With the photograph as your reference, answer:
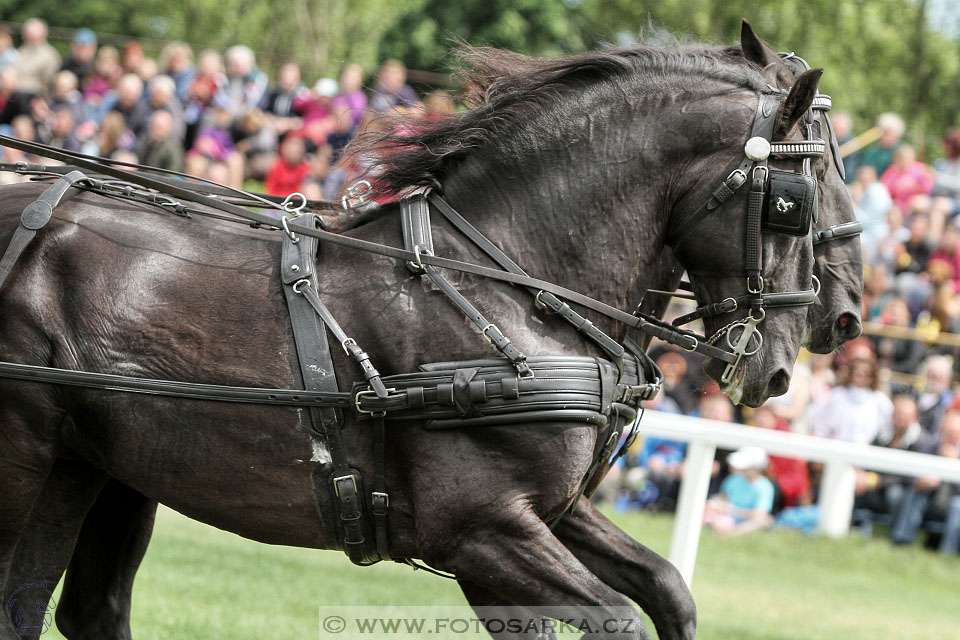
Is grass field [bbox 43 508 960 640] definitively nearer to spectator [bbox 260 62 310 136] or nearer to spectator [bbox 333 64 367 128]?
spectator [bbox 333 64 367 128]

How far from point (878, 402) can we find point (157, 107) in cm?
874

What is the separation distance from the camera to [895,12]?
26.6 meters

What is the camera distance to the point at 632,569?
383 cm

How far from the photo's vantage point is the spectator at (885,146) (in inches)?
529

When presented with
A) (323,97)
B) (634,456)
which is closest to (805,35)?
(323,97)

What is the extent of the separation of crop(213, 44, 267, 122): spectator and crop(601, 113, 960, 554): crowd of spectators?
240 inches

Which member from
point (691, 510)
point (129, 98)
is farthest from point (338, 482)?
point (129, 98)

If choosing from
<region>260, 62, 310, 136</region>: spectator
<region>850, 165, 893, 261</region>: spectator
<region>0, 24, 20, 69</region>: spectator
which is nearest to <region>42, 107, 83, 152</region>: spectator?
<region>0, 24, 20, 69</region>: spectator

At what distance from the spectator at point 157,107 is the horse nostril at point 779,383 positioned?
1060 centimetres

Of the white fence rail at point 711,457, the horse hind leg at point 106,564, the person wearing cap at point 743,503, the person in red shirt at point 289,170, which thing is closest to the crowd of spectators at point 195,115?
the person in red shirt at point 289,170

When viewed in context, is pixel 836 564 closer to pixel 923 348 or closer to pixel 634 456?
pixel 634 456

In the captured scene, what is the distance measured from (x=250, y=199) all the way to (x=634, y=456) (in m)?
7.56

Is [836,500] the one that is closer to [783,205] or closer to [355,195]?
[783,205]

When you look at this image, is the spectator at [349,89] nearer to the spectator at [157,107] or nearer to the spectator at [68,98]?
the spectator at [157,107]
